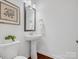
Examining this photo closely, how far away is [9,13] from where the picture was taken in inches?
93.1

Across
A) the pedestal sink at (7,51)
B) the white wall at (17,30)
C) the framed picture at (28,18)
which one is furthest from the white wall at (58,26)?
the pedestal sink at (7,51)

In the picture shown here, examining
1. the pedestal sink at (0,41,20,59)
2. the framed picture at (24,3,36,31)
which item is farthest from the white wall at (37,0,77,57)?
the pedestal sink at (0,41,20,59)

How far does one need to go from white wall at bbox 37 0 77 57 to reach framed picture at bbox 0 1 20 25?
1.60m

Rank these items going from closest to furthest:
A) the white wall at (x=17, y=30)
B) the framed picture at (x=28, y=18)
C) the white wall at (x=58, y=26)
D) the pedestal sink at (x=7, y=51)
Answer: the pedestal sink at (x=7, y=51) < the white wall at (x=17, y=30) < the framed picture at (x=28, y=18) < the white wall at (x=58, y=26)

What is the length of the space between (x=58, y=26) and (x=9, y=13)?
2.12 metres

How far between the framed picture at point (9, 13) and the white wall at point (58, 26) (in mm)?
1601

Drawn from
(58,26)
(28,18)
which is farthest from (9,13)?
(58,26)

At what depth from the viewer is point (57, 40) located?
405cm

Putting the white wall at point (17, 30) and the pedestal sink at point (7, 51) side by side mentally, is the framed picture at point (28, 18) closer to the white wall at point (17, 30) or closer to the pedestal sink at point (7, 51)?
the white wall at point (17, 30)

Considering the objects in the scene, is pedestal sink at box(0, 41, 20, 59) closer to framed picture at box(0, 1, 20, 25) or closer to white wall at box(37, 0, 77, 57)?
framed picture at box(0, 1, 20, 25)

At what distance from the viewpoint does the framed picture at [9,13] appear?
210cm

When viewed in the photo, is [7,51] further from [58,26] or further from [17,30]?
[58,26]

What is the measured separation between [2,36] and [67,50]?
8.36ft

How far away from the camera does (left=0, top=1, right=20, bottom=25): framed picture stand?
6.90 feet
